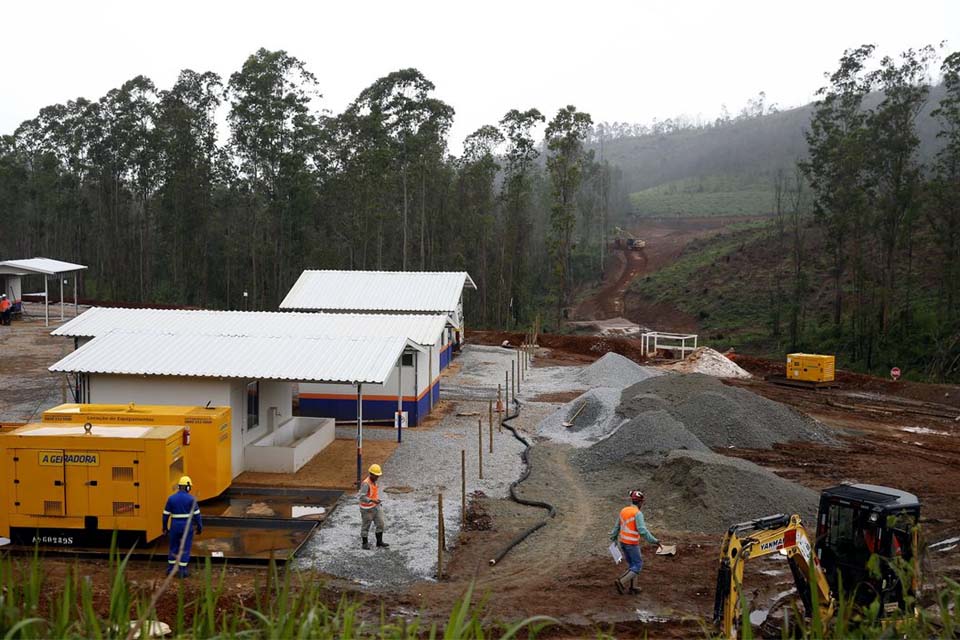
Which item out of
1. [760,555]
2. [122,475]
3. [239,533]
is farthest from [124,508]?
[760,555]

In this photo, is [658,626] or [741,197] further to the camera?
[741,197]

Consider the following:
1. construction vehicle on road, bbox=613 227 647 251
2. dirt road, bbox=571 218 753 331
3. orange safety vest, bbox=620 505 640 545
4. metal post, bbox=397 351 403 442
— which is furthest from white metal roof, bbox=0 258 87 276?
construction vehicle on road, bbox=613 227 647 251

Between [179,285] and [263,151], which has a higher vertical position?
[263,151]

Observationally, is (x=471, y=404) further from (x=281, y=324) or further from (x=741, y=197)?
(x=741, y=197)

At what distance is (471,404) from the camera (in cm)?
2872

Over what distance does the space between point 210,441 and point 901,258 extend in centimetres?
5221

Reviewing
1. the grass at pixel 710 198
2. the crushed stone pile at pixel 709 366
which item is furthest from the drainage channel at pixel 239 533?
the grass at pixel 710 198

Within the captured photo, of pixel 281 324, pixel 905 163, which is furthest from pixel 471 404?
pixel 905 163

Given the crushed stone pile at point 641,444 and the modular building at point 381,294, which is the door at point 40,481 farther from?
the modular building at point 381,294

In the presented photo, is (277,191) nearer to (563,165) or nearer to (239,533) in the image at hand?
(563,165)

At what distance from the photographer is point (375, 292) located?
39156 mm

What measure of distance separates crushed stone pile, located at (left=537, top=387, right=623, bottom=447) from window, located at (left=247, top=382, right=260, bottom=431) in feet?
29.4

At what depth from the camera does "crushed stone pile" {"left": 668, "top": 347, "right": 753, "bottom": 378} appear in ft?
125

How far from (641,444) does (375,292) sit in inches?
825
